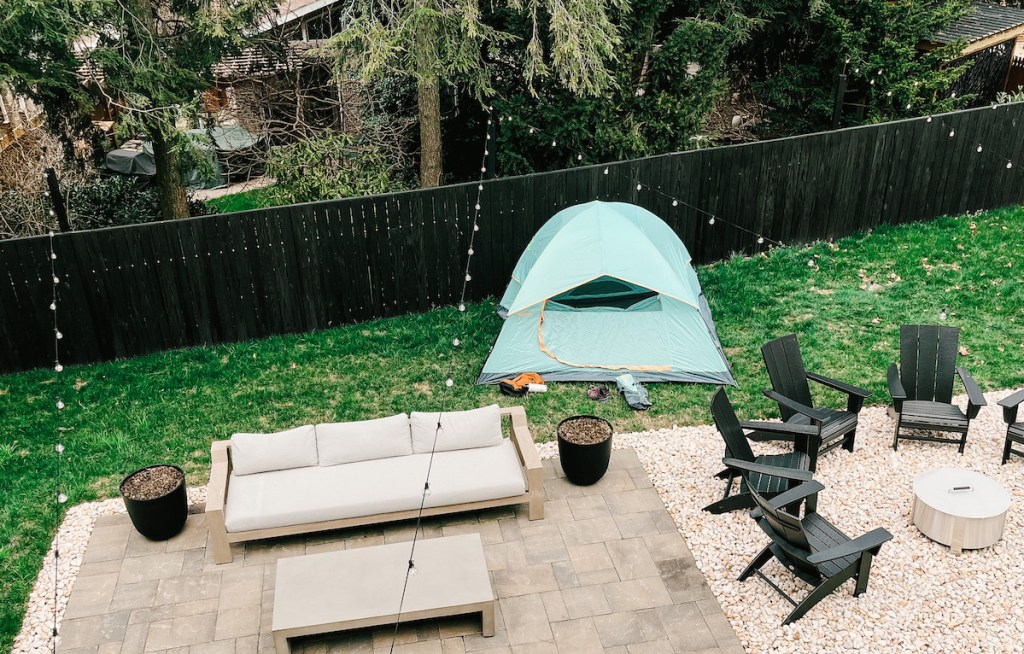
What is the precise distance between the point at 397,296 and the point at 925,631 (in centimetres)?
691

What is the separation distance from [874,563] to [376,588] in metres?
3.60

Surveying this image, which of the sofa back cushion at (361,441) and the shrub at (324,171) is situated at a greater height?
the shrub at (324,171)

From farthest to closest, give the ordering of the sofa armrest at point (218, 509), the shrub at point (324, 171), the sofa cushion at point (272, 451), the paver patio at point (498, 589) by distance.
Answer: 1. the shrub at point (324, 171)
2. the sofa cushion at point (272, 451)
3. the sofa armrest at point (218, 509)
4. the paver patio at point (498, 589)

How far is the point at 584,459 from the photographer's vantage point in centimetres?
701

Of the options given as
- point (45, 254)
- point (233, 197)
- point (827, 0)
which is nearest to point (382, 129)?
point (233, 197)

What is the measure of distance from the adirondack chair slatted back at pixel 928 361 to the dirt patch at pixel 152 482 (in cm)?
→ 645

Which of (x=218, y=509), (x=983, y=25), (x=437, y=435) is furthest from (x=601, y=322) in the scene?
(x=983, y=25)

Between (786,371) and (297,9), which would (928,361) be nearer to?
Answer: (786,371)

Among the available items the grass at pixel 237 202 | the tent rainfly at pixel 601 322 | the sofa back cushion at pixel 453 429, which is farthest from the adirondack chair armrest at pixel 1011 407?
the grass at pixel 237 202

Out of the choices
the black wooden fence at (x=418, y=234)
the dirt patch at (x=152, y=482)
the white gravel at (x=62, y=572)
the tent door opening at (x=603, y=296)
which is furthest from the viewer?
the black wooden fence at (x=418, y=234)

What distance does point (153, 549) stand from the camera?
657cm

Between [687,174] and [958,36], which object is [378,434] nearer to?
[687,174]

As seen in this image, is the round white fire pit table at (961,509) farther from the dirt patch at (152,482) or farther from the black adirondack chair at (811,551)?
the dirt patch at (152,482)

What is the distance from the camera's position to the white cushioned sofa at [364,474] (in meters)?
6.43
